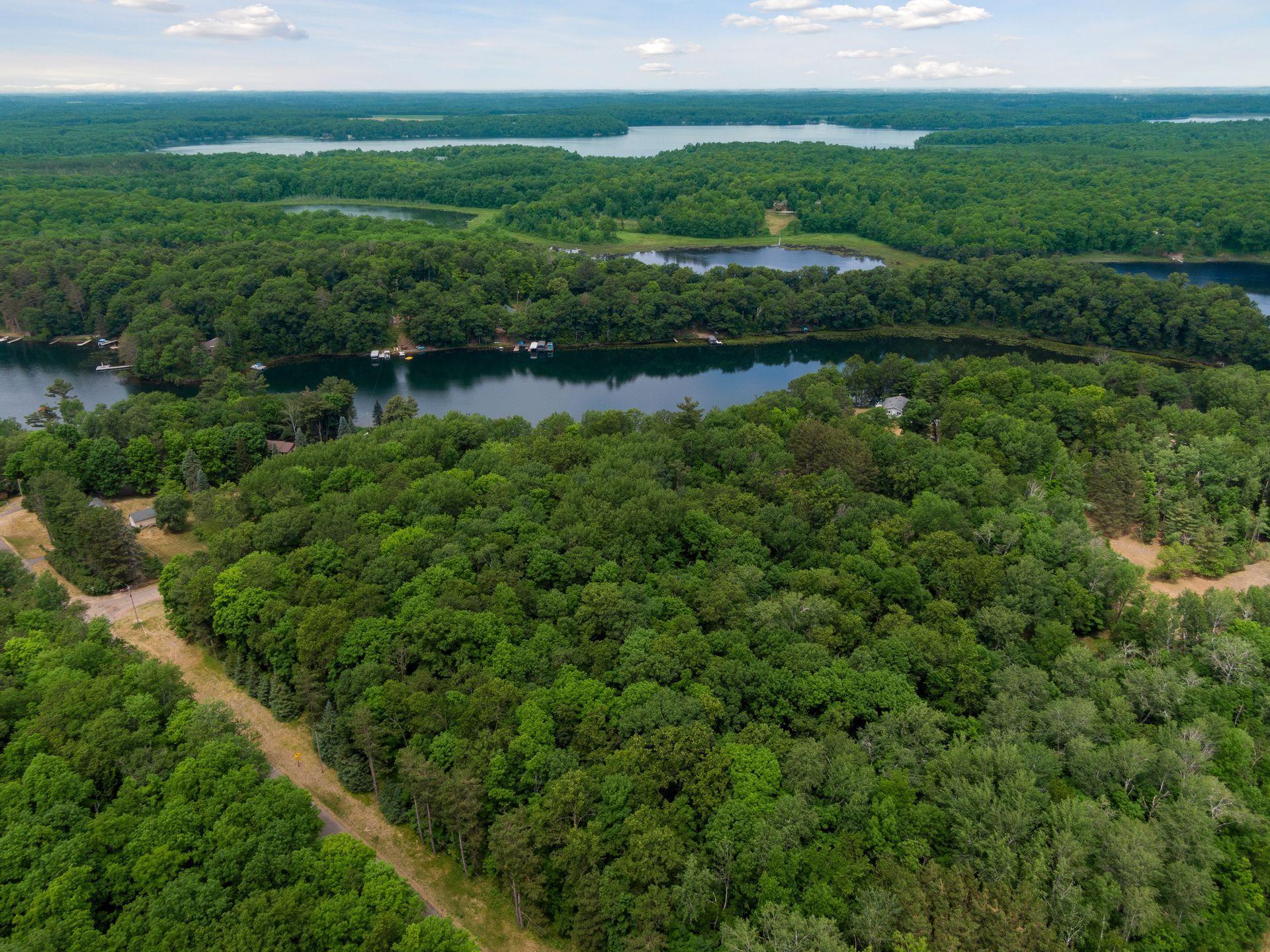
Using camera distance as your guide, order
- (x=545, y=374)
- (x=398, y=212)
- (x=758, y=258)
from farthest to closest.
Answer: (x=398, y=212) < (x=758, y=258) < (x=545, y=374)

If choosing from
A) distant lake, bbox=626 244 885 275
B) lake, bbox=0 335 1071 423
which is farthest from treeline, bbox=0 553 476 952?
distant lake, bbox=626 244 885 275

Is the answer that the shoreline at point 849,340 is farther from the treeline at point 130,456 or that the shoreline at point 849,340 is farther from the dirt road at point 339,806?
the dirt road at point 339,806

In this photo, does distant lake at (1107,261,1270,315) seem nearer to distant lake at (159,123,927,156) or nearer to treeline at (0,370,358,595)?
treeline at (0,370,358,595)

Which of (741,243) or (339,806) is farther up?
(741,243)

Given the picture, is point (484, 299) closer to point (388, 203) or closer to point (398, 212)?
point (398, 212)

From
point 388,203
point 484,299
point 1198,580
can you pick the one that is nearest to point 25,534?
point 484,299

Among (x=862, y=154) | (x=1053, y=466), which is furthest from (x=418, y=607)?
(x=862, y=154)

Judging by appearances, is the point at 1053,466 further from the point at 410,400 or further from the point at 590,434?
the point at 410,400
